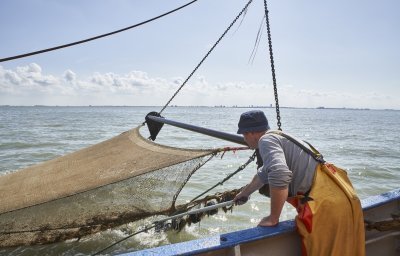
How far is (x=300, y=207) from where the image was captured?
2.12 metres

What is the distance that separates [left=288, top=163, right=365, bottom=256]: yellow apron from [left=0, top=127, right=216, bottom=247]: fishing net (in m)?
1.92

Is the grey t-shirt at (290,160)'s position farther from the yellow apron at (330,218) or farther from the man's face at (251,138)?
the man's face at (251,138)

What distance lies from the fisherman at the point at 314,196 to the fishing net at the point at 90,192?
5.85ft

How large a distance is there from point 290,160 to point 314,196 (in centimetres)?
29

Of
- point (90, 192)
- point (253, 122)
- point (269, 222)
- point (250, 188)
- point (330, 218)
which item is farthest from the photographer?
point (90, 192)

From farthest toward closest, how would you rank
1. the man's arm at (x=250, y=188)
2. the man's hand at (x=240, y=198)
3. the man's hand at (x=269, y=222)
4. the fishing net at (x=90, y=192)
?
the fishing net at (x=90, y=192) < the man's hand at (x=240, y=198) < the man's arm at (x=250, y=188) < the man's hand at (x=269, y=222)

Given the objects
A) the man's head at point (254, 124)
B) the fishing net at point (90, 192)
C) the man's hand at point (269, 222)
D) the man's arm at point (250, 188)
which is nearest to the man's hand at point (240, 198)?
the man's arm at point (250, 188)

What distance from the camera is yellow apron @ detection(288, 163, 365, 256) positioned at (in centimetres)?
198

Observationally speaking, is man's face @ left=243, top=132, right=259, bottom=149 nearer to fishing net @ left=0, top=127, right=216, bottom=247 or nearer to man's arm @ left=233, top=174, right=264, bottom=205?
man's arm @ left=233, top=174, right=264, bottom=205

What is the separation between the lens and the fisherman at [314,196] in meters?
1.98

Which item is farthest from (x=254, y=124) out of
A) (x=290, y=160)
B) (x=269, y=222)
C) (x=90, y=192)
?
(x=90, y=192)

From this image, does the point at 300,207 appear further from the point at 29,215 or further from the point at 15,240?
the point at 15,240

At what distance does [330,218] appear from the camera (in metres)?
1.97

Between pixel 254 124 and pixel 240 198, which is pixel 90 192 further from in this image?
pixel 254 124
